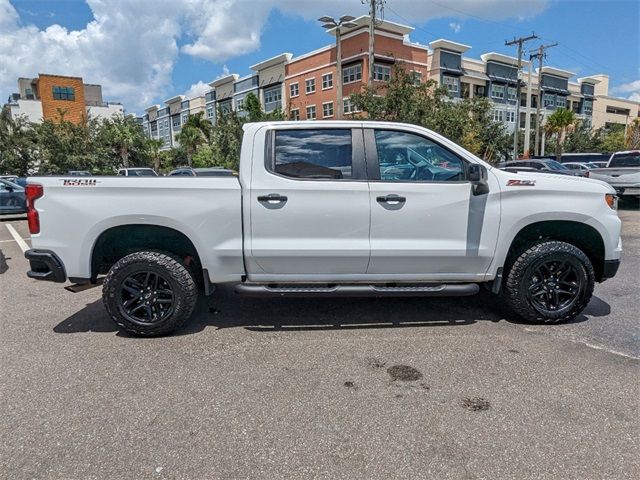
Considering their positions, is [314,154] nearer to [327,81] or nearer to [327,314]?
[327,314]

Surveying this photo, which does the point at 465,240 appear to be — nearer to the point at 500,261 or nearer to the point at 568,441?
the point at 500,261

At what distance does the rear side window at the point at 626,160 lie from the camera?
13.5 m

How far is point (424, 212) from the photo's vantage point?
3969mm

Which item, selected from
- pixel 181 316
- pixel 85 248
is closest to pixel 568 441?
pixel 181 316

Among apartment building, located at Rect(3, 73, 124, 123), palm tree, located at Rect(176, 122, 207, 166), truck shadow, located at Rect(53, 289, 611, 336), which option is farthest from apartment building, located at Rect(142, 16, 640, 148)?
truck shadow, located at Rect(53, 289, 611, 336)

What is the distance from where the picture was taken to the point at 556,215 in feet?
13.4

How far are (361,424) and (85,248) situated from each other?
116 inches

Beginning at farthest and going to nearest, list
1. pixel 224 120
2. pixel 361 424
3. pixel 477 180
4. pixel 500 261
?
pixel 224 120 < pixel 500 261 < pixel 477 180 < pixel 361 424

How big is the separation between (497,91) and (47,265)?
65.0 meters

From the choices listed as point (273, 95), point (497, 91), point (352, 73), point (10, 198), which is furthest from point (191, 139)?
point (497, 91)

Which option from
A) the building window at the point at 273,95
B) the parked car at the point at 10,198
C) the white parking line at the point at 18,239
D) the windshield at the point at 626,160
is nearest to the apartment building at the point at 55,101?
the building window at the point at 273,95

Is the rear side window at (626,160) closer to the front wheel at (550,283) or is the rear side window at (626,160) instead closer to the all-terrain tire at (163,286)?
the front wheel at (550,283)

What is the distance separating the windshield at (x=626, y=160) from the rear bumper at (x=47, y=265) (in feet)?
52.3

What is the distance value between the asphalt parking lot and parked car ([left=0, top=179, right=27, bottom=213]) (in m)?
12.1
